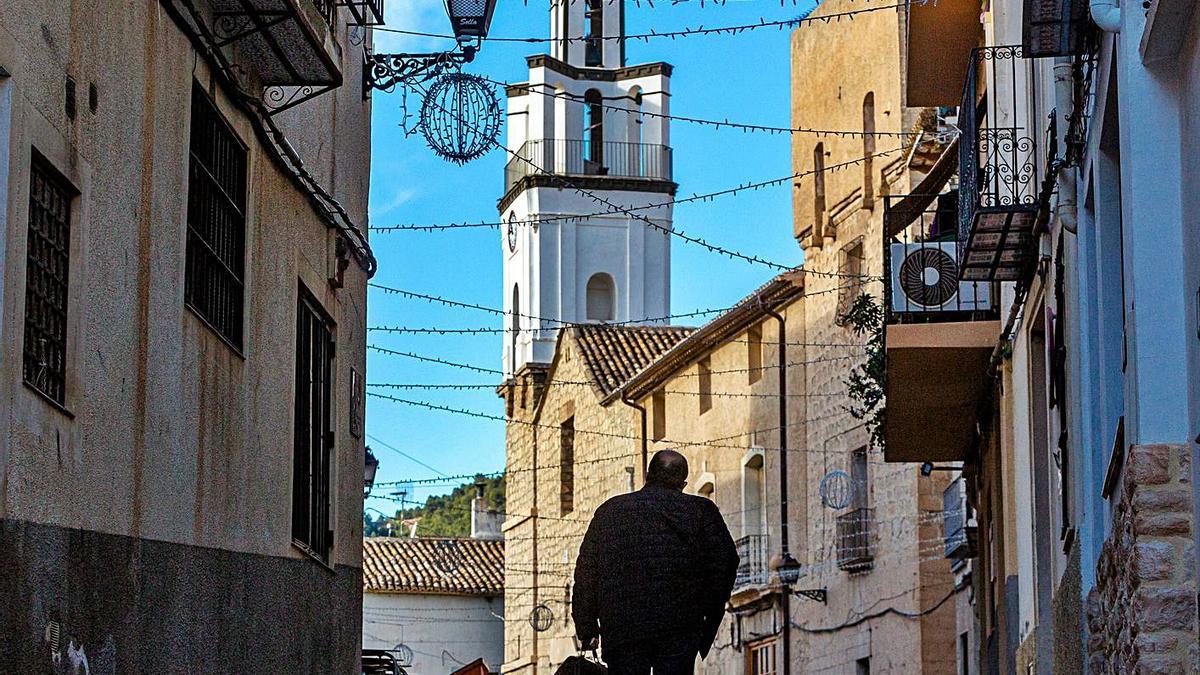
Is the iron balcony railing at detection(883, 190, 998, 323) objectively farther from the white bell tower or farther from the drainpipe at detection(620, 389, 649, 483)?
the white bell tower

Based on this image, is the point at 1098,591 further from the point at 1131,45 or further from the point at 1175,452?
the point at 1131,45

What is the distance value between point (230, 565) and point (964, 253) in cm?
628

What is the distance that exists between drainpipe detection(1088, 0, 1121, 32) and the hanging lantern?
632 centimetres

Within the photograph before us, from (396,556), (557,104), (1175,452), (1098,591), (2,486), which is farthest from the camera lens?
(396,556)

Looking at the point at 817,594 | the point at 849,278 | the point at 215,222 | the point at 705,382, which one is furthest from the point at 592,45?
the point at 215,222

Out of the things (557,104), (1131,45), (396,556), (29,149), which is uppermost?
(557,104)

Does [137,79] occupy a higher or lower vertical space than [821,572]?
higher

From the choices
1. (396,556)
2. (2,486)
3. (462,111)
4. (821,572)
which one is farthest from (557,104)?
(2,486)

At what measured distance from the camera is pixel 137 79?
9.48m

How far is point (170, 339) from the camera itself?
32.8 feet

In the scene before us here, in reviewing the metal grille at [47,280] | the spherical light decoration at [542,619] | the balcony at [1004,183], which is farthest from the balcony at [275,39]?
the spherical light decoration at [542,619]

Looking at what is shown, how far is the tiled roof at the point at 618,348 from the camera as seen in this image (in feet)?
155

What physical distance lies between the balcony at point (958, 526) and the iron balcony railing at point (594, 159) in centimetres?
2892

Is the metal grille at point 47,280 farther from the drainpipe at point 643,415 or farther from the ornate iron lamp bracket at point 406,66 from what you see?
the drainpipe at point 643,415
